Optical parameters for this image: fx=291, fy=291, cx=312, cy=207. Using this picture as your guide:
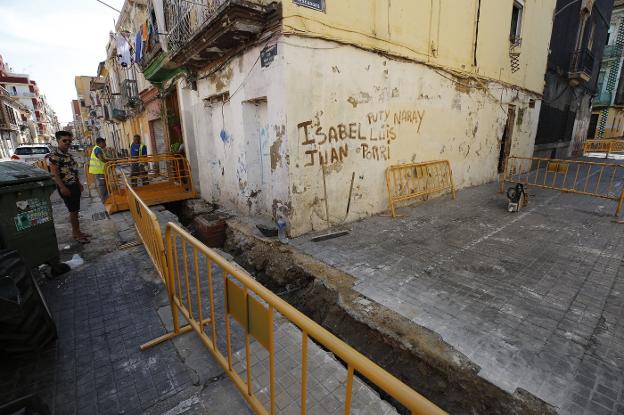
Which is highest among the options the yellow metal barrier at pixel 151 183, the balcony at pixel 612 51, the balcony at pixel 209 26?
the balcony at pixel 612 51

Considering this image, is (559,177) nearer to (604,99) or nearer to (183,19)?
(183,19)

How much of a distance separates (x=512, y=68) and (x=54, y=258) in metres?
14.0

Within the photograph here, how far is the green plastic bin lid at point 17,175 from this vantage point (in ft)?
11.9

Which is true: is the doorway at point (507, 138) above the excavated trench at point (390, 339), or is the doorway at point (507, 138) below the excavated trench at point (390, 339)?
above

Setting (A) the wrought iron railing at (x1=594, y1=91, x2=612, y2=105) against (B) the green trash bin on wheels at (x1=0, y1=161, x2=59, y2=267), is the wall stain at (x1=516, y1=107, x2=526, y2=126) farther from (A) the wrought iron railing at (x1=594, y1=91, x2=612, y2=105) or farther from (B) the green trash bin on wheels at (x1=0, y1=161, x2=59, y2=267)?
(A) the wrought iron railing at (x1=594, y1=91, x2=612, y2=105)

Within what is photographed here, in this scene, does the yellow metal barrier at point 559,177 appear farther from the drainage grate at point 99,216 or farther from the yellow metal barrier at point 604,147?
the drainage grate at point 99,216

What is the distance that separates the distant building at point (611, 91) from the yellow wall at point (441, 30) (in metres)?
20.6

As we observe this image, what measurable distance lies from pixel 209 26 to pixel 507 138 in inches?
457

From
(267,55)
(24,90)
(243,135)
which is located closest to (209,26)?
(267,55)

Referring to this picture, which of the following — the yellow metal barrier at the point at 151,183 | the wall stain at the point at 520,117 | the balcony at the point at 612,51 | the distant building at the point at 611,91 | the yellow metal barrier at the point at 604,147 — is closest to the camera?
the yellow metal barrier at the point at 151,183

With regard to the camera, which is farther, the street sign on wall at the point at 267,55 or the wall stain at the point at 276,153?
the wall stain at the point at 276,153

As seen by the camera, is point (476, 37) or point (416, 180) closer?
point (416, 180)

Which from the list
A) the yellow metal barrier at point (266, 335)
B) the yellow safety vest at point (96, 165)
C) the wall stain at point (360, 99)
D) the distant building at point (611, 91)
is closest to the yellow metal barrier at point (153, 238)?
the yellow metal barrier at point (266, 335)

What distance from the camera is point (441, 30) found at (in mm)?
7484
